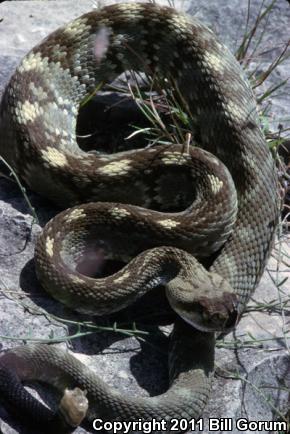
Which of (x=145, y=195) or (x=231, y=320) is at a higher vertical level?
(x=145, y=195)

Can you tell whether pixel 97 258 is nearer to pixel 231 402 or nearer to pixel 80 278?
pixel 80 278

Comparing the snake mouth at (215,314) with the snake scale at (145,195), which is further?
the snake mouth at (215,314)

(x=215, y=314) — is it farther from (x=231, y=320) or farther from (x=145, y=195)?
(x=145, y=195)

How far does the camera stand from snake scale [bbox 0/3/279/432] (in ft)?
17.7

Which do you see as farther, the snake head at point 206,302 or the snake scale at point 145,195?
the snake head at point 206,302

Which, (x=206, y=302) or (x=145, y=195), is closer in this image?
(x=206, y=302)

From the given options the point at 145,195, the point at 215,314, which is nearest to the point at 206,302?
the point at 215,314

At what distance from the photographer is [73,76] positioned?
7.39m

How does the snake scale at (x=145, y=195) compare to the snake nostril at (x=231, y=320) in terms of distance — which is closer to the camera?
the snake scale at (x=145, y=195)

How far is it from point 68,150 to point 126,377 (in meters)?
1.97

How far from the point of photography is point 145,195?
6.57m

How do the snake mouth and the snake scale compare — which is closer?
the snake scale

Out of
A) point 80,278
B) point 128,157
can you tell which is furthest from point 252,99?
point 80,278

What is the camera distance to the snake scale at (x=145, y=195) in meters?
5.39
